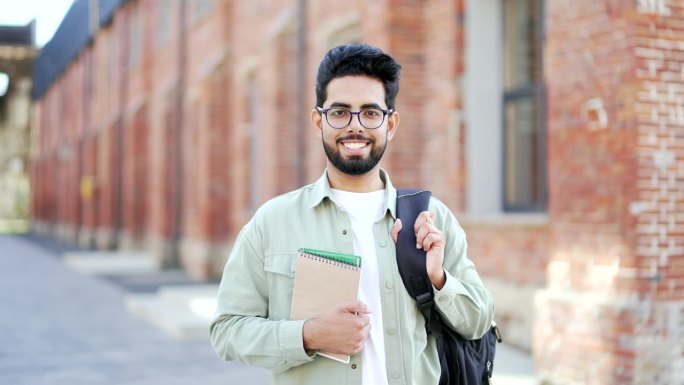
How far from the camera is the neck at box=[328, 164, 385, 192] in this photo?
7.28ft

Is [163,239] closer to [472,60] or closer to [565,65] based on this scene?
[472,60]

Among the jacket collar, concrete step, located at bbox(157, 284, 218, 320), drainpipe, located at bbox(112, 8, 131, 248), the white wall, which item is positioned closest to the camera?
the jacket collar

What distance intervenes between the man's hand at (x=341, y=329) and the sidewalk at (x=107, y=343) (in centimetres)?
453

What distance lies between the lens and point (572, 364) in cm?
578

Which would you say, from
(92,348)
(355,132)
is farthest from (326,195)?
(92,348)

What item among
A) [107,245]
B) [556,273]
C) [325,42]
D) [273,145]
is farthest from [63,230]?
[556,273]

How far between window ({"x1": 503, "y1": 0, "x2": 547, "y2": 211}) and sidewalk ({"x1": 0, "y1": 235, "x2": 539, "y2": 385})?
5.53 ft

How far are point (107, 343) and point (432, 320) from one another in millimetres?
7943

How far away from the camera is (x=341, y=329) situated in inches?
77.2

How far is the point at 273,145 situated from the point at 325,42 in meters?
2.79

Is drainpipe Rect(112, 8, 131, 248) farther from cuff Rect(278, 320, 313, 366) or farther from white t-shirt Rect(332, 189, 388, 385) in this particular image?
cuff Rect(278, 320, 313, 366)

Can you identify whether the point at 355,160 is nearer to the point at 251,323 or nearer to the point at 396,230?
the point at 396,230

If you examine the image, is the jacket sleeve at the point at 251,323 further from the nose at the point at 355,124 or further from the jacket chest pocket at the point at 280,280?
the nose at the point at 355,124

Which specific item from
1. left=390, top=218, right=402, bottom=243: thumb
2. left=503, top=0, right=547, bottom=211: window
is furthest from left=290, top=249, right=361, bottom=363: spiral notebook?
left=503, top=0, right=547, bottom=211: window
